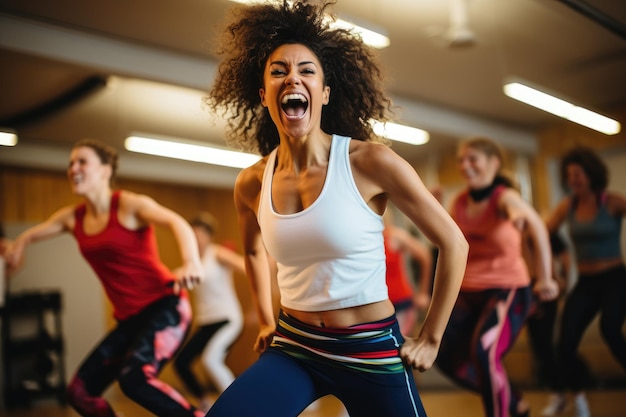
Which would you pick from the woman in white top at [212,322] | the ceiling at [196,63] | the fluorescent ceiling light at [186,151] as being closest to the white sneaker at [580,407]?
the ceiling at [196,63]

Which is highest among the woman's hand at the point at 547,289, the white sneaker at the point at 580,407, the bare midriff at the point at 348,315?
the woman's hand at the point at 547,289

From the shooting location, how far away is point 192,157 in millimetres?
4918

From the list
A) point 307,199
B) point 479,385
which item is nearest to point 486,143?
point 479,385

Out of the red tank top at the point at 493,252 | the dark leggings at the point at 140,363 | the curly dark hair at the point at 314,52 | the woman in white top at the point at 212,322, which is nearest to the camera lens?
the curly dark hair at the point at 314,52

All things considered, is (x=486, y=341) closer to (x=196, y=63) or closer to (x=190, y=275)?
(x=190, y=275)

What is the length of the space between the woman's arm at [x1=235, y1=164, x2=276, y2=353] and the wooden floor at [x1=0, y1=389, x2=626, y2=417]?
6.21ft

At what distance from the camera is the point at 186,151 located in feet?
16.0

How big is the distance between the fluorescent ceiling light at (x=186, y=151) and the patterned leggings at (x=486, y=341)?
7.54ft

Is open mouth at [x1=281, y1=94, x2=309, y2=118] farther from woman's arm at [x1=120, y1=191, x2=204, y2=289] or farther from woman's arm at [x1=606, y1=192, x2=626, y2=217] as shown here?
woman's arm at [x1=606, y1=192, x2=626, y2=217]

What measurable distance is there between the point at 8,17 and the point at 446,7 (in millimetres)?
2906

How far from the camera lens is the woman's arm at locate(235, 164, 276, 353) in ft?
5.72

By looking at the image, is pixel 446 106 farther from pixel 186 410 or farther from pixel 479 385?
pixel 186 410

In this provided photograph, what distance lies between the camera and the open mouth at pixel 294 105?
1.55m

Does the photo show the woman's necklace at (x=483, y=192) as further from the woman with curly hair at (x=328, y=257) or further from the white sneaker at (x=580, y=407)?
the woman with curly hair at (x=328, y=257)
